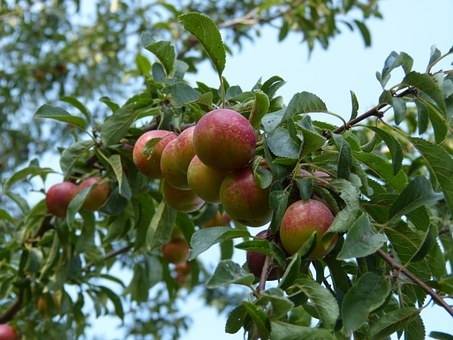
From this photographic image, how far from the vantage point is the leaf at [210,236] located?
35.9 inches

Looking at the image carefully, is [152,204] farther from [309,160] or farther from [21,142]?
[21,142]

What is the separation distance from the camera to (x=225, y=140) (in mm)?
963

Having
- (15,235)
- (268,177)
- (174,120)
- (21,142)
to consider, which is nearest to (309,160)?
(268,177)

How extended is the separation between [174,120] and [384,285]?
60cm

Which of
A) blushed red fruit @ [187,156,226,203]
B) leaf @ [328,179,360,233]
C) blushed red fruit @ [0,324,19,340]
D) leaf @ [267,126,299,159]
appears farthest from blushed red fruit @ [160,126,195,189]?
blushed red fruit @ [0,324,19,340]

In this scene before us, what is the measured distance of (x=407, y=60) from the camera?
3.31 ft

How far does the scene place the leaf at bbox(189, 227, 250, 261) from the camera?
912 mm

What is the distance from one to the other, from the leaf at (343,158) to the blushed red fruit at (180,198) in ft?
1.25

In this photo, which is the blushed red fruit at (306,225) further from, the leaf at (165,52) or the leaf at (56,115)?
the leaf at (56,115)

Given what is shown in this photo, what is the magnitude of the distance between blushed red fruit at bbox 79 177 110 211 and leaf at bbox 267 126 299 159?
0.62 metres

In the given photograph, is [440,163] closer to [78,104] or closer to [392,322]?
[392,322]

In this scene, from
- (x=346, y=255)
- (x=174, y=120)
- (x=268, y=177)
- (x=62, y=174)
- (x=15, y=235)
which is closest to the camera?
(x=346, y=255)

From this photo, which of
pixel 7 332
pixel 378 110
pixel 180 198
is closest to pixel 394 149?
pixel 378 110

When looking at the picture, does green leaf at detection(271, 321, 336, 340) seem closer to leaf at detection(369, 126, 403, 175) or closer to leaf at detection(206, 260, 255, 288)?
leaf at detection(206, 260, 255, 288)
